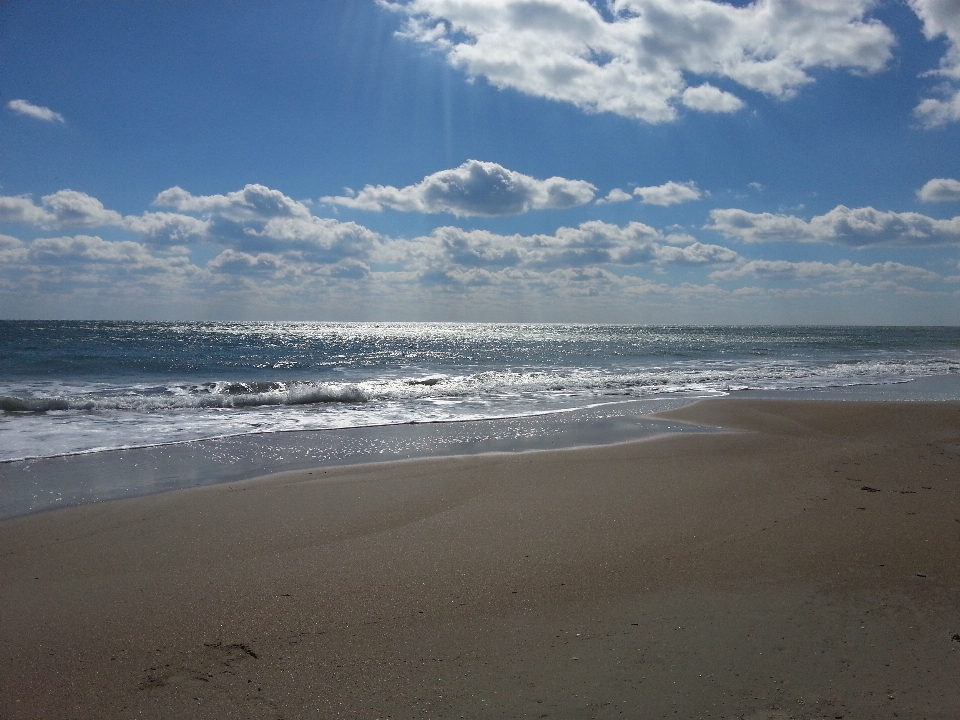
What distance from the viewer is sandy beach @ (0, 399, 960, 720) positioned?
10.2 feet

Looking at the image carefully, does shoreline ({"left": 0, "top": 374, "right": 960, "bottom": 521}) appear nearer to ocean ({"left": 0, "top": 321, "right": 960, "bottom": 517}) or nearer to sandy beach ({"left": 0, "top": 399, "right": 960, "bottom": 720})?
ocean ({"left": 0, "top": 321, "right": 960, "bottom": 517})

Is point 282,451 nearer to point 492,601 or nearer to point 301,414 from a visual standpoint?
point 301,414

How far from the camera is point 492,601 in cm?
412

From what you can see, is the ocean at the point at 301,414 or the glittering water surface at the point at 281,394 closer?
the ocean at the point at 301,414

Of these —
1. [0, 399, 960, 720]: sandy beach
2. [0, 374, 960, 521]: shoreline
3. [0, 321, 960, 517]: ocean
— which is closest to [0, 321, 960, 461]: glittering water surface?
[0, 321, 960, 517]: ocean

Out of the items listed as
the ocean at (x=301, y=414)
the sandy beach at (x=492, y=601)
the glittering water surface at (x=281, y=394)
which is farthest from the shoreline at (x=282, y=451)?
the sandy beach at (x=492, y=601)

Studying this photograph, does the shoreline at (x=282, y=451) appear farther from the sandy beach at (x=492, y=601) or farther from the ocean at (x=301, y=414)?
the sandy beach at (x=492, y=601)

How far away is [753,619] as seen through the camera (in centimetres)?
383

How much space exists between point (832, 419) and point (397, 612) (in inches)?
471

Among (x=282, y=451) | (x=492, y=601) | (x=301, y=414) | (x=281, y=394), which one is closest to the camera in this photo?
(x=492, y=601)

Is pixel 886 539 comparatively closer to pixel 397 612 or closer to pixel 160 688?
pixel 397 612

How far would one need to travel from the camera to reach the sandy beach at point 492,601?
310cm

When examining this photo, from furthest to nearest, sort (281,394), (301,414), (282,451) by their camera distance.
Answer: (281,394)
(301,414)
(282,451)

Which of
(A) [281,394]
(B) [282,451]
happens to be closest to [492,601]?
(B) [282,451]
